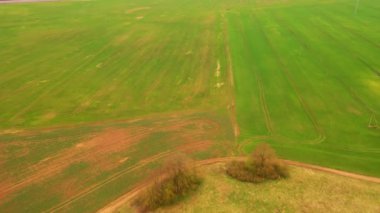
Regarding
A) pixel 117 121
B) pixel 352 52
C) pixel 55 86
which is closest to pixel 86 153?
pixel 117 121

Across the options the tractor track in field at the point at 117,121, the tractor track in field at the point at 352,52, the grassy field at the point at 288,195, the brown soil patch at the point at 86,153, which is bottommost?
the grassy field at the point at 288,195

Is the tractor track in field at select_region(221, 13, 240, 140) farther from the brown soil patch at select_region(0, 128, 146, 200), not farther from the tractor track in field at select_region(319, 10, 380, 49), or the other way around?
the tractor track in field at select_region(319, 10, 380, 49)

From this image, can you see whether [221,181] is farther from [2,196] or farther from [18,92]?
[18,92]

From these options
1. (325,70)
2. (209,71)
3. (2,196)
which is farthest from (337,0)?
(2,196)

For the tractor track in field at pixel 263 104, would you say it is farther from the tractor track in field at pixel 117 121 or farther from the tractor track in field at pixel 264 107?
the tractor track in field at pixel 117 121

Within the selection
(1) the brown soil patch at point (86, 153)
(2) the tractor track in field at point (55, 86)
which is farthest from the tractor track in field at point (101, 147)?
(2) the tractor track in field at point (55, 86)

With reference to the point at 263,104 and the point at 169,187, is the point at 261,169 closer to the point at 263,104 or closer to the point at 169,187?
the point at 169,187

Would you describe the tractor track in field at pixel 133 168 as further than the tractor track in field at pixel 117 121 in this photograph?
No
